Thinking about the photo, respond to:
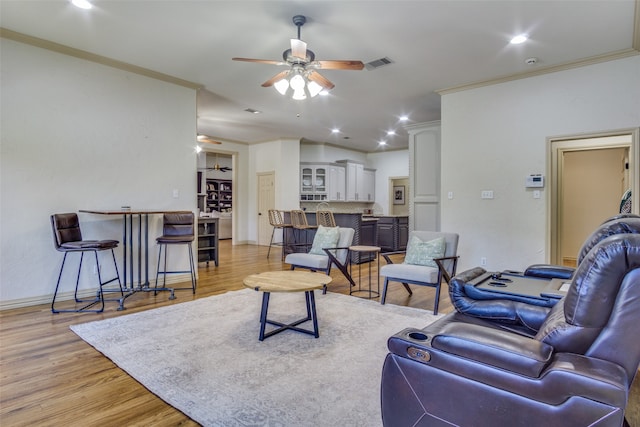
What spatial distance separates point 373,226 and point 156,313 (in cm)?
455

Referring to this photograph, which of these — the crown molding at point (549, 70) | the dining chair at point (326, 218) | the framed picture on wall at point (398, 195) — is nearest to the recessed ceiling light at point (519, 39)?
the crown molding at point (549, 70)

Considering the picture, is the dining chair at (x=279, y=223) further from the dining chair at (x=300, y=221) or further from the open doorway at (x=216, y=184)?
the open doorway at (x=216, y=184)

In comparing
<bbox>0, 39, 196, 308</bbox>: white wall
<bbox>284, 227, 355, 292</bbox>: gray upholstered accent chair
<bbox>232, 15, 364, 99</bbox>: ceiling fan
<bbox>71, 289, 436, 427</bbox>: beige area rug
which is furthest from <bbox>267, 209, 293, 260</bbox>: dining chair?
<bbox>232, 15, 364, 99</bbox>: ceiling fan

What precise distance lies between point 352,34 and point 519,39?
177cm

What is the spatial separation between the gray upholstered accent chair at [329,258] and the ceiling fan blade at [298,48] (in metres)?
2.20

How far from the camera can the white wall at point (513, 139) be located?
3.89 m

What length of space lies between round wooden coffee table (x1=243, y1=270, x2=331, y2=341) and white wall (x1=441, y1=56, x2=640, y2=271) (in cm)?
289

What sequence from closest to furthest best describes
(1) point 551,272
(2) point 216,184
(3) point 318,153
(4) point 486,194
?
(1) point 551,272 → (4) point 486,194 → (3) point 318,153 → (2) point 216,184

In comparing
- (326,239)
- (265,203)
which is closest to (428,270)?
(326,239)

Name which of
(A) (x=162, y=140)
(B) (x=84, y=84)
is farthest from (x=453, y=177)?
(B) (x=84, y=84)

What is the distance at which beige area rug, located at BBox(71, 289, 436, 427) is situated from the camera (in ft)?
5.96

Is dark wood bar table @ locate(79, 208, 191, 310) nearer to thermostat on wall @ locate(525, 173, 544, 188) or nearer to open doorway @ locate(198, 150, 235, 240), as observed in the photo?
thermostat on wall @ locate(525, 173, 544, 188)

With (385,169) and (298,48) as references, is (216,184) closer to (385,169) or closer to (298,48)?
(385,169)

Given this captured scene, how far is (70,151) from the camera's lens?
3.84 meters
